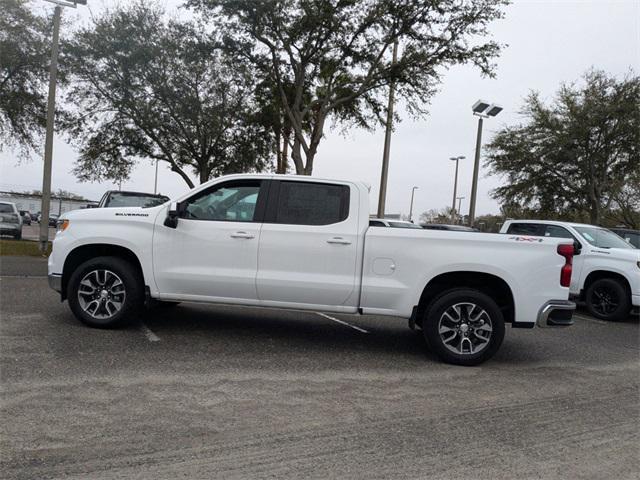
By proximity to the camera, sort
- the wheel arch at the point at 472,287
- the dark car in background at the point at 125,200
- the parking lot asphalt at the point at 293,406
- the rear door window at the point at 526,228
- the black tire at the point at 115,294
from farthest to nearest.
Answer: the dark car in background at the point at 125,200 → the rear door window at the point at 526,228 → the black tire at the point at 115,294 → the wheel arch at the point at 472,287 → the parking lot asphalt at the point at 293,406

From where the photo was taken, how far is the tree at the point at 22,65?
18531 millimetres

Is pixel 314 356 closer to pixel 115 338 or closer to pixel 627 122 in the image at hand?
pixel 115 338

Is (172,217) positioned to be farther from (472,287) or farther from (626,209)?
(626,209)

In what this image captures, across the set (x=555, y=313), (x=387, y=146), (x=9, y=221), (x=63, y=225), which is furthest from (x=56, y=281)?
(x=9, y=221)

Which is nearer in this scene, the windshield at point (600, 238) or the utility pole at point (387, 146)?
the windshield at point (600, 238)

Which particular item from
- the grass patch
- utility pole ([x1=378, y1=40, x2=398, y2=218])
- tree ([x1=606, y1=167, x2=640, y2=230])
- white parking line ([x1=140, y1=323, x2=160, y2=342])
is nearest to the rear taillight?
white parking line ([x1=140, y1=323, x2=160, y2=342])

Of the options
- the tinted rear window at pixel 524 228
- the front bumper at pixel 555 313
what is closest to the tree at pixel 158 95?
the tinted rear window at pixel 524 228

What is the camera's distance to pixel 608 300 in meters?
10.2

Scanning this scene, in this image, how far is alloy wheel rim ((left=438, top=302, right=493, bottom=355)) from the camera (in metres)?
5.86

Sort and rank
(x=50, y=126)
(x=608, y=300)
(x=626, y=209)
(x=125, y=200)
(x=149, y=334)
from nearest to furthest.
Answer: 1. (x=149, y=334)
2. (x=608, y=300)
3. (x=125, y=200)
4. (x=50, y=126)
5. (x=626, y=209)

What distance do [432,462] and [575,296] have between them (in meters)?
8.00

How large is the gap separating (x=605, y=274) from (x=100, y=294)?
342 inches

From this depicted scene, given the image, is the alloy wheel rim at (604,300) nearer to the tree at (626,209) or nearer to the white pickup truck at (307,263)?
the white pickup truck at (307,263)

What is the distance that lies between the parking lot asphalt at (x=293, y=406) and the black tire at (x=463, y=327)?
0.56ft
